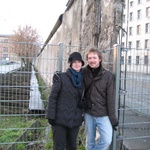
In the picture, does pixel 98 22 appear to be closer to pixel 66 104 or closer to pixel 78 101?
pixel 78 101

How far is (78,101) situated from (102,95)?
0.38 metres

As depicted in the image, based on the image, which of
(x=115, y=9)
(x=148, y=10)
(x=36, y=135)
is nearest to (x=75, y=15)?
(x=115, y=9)

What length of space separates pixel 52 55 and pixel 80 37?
2.28 meters

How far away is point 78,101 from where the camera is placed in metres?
4.06

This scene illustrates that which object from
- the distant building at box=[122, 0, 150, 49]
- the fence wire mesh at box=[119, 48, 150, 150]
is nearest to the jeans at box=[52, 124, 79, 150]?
the fence wire mesh at box=[119, 48, 150, 150]

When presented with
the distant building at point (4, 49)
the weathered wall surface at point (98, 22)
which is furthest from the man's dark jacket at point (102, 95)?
the weathered wall surface at point (98, 22)

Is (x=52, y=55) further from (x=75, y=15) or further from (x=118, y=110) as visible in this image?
(x=75, y=15)

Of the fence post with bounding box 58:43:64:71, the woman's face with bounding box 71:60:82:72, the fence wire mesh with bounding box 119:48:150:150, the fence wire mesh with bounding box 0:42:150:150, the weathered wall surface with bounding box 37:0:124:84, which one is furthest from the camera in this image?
the weathered wall surface with bounding box 37:0:124:84

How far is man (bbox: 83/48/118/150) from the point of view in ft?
13.6

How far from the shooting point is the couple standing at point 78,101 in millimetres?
3945

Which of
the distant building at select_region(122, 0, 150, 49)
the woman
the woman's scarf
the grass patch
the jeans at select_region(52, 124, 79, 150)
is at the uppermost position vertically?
the distant building at select_region(122, 0, 150, 49)

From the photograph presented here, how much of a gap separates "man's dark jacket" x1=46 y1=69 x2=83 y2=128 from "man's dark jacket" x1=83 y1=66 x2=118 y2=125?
0.30 meters

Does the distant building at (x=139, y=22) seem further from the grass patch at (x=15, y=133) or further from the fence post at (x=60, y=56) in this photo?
the fence post at (x=60, y=56)

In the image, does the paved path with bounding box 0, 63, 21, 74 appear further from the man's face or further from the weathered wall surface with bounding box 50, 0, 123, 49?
the weathered wall surface with bounding box 50, 0, 123, 49
